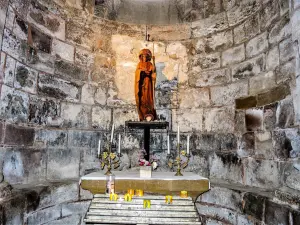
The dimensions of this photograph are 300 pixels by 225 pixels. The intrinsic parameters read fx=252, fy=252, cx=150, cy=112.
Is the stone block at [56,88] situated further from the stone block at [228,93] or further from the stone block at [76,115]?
the stone block at [228,93]

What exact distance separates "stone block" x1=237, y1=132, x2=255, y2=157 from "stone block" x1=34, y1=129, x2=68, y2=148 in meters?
2.67

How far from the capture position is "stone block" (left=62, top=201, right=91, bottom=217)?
3471 mm

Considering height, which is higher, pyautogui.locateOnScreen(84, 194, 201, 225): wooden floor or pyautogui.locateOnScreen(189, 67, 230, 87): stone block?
pyautogui.locateOnScreen(189, 67, 230, 87): stone block

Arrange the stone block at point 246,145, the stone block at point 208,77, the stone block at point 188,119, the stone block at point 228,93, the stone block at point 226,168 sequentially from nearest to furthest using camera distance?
the stone block at point 246,145 → the stone block at point 226,168 → the stone block at point 228,93 → the stone block at point 208,77 → the stone block at point 188,119

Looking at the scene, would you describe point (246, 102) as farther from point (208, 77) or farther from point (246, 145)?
point (208, 77)

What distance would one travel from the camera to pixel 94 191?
3.20 m

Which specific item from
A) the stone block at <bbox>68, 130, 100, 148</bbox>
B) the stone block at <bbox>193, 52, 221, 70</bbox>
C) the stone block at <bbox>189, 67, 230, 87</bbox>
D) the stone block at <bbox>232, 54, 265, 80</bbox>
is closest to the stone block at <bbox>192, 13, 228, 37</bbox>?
the stone block at <bbox>193, 52, 221, 70</bbox>

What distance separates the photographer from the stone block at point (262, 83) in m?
3.39

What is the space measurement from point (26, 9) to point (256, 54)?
335 centimetres

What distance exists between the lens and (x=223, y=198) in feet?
11.3

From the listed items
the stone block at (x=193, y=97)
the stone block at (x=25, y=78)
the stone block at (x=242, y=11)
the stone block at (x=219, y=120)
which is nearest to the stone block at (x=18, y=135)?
the stone block at (x=25, y=78)

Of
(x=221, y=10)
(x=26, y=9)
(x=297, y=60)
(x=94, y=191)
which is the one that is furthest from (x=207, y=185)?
(x=26, y=9)

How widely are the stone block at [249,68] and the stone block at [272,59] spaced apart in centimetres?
10

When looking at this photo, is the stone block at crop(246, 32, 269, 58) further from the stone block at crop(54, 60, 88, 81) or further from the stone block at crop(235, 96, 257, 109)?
the stone block at crop(54, 60, 88, 81)
